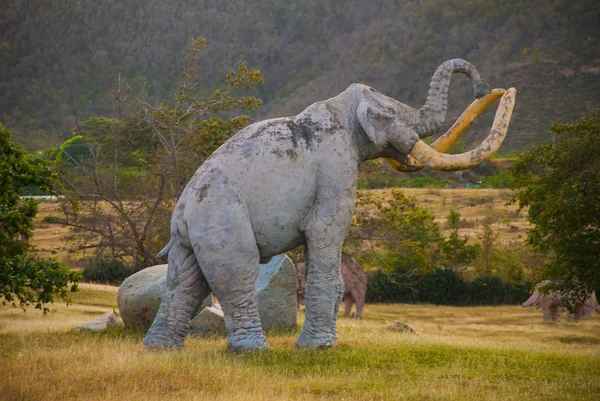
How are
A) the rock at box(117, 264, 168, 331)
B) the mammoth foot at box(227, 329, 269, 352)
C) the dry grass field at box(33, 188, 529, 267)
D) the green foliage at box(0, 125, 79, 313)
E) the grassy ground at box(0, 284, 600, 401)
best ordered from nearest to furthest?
the grassy ground at box(0, 284, 600, 401) → the mammoth foot at box(227, 329, 269, 352) → the green foliage at box(0, 125, 79, 313) → the rock at box(117, 264, 168, 331) → the dry grass field at box(33, 188, 529, 267)

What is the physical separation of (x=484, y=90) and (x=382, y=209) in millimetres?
13112

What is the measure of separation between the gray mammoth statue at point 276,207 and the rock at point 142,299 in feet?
8.87

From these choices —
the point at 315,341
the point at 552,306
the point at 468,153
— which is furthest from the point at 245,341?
the point at 552,306

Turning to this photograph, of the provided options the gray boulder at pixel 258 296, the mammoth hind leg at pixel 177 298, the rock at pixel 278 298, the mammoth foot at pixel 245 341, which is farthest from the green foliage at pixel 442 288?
the mammoth hind leg at pixel 177 298

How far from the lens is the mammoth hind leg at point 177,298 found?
973cm

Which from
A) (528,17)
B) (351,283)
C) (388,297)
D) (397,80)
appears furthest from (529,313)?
(528,17)

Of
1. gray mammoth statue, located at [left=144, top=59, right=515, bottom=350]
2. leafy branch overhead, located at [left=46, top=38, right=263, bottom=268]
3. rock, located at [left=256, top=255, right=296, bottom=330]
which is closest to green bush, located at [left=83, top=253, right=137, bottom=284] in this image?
leafy branch overhead, located at [left=46, top=38, right=263, bottom=268]

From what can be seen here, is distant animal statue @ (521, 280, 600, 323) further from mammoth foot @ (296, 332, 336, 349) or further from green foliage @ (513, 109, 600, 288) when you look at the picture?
mammoth foot @ (296, 332, 336, 349)

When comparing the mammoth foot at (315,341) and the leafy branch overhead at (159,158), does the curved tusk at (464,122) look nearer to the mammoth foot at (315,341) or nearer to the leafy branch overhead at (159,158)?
the mammoth foot at (315,341)

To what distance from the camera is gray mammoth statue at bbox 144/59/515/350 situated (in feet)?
30.7

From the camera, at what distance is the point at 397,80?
275ft

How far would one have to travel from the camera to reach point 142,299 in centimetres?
1264

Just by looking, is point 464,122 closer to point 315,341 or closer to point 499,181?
point 315,341

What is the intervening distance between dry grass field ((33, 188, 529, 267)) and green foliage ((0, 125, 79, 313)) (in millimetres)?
27151
